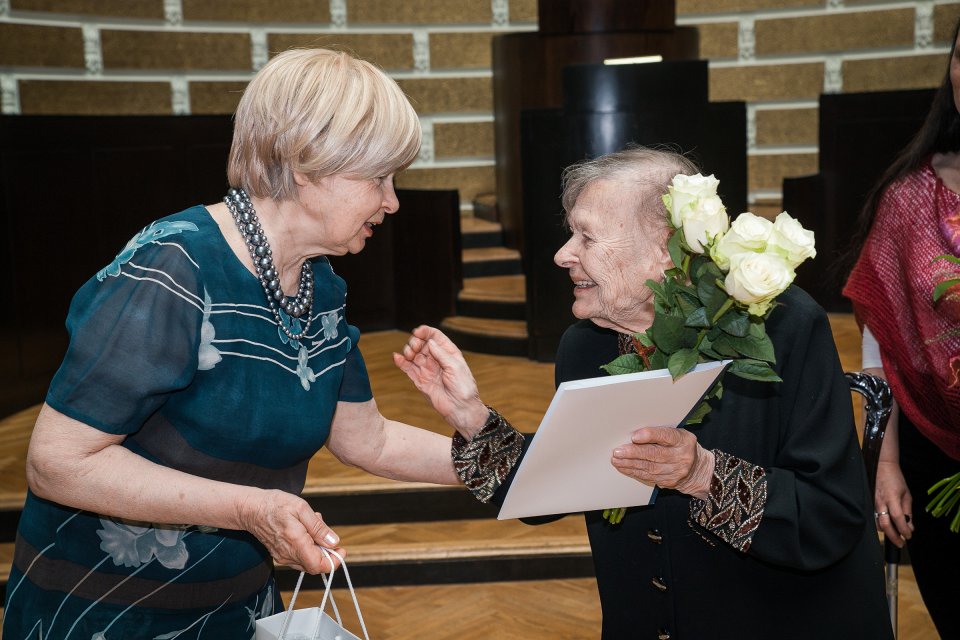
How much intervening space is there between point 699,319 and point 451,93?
6.99 metres

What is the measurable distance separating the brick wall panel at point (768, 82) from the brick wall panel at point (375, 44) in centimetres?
246

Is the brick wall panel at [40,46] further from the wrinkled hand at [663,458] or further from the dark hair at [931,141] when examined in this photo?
the wrinkled hand at [663,458]

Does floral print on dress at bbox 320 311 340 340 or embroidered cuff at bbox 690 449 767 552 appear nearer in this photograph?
embroidered cuff at bbox 690 449 767 552

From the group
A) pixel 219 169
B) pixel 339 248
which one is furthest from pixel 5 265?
pixel 339 248

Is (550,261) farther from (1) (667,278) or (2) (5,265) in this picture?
(1) (667,278)

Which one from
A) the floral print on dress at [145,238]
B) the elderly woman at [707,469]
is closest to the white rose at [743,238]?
the elderly woman at [707,469]

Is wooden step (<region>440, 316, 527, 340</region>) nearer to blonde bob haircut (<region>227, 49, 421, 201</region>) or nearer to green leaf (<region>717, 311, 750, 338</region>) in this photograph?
blonde bob haircut (<region>227, 49, 421, 201</region>)

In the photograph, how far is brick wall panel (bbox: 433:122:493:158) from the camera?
8305 mm

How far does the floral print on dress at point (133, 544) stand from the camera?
169 cm

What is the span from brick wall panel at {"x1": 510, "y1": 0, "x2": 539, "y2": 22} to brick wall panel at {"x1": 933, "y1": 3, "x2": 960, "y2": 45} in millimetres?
2992

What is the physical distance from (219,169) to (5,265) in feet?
5.00

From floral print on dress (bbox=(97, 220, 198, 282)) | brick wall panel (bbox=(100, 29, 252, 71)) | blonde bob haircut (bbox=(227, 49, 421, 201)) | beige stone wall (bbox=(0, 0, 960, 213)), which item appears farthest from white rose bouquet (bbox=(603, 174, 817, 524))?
brick wall panel (bbox=(100, 29, 252, 71))

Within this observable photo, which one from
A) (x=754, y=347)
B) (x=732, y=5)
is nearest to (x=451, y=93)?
(x=732, y=5)

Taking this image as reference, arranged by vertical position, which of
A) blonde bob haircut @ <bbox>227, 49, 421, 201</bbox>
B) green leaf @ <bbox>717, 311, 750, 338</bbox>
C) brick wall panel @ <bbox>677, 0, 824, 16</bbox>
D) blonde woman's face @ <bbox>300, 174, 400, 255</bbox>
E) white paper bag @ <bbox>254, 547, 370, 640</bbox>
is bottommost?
white paper bag @ <bbox>254, 547, 370, 640</bbox>
